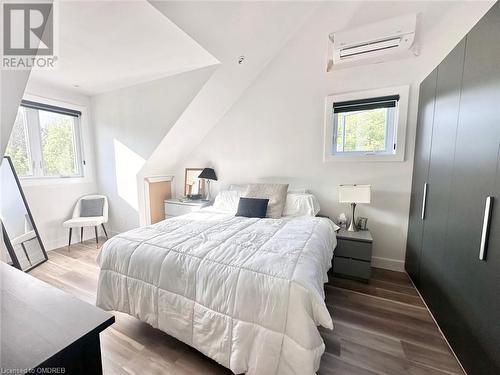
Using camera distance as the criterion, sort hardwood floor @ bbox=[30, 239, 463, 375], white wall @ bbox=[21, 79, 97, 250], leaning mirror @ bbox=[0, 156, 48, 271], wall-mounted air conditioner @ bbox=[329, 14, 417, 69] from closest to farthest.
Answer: hardwood floor @ bbox=[30, 239, 463, 375] → wall-mounted air conditioner @ bbox=[329, 14, 417, 69] → leaning mirror @ bbox=[0, 156, 48, 271] → white wall @ bbox=[21, 79, 97, 250]

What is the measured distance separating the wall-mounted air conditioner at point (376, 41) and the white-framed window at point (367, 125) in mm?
365

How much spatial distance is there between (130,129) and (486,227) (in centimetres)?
391

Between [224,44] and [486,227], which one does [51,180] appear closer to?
[224,44]

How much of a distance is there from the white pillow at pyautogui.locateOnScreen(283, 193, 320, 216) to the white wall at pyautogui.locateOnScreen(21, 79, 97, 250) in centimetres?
334

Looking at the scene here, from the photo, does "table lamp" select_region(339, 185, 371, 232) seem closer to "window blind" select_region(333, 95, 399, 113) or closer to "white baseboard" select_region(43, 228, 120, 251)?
"window blind" select_region(333, 95, 399, 113)

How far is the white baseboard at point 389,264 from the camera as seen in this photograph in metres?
2.51

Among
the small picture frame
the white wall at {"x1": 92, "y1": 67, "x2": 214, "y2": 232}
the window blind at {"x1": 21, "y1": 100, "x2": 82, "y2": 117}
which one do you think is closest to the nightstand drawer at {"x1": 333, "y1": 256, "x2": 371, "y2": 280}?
the small picture frame

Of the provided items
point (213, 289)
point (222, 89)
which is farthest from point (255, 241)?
point (222, 89)

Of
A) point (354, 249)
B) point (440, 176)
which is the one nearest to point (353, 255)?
point (354, 249)

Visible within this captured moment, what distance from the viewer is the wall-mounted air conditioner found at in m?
2.15

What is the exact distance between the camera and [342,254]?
2311 mm

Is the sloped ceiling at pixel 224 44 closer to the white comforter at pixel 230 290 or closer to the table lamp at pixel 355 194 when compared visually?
the white comforter at pixel 230 290

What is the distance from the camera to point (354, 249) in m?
2.25

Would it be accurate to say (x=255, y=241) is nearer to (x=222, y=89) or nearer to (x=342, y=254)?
A: (x=342, y=254)
